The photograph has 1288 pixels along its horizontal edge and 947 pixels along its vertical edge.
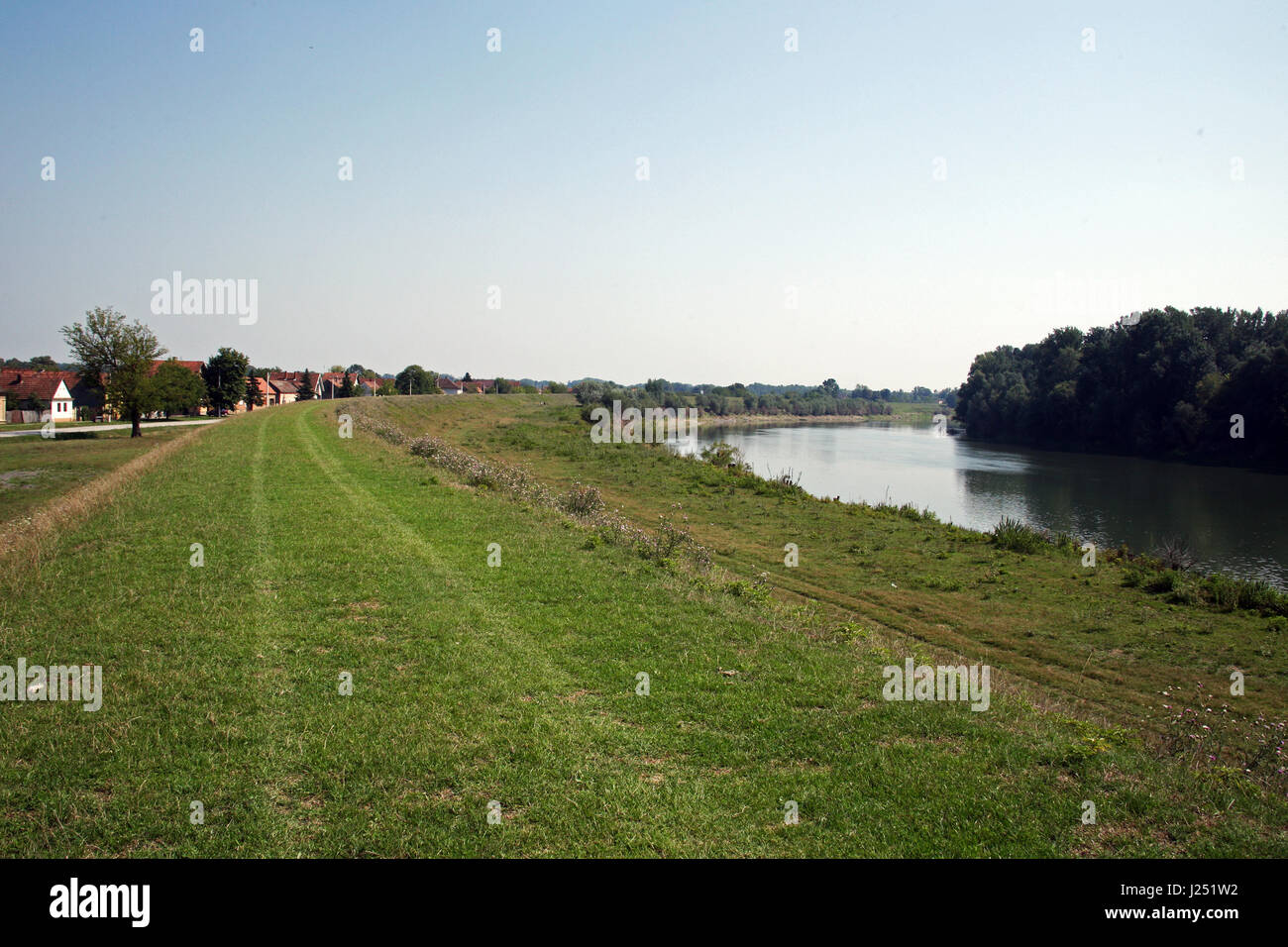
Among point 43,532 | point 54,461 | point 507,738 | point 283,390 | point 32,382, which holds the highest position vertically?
point 283,390

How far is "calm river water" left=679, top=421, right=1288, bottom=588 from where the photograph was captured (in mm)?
28656

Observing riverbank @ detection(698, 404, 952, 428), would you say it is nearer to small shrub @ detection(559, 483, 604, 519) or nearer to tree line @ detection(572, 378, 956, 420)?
tree line @ detection(572, 378, 956, 420)

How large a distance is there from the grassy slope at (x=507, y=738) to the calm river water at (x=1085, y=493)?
22096mm

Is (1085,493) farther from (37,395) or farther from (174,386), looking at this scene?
(37,395)

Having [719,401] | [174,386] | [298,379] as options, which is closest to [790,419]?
[719,401]

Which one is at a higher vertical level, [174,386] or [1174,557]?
[174,386]

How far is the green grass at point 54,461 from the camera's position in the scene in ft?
97.8

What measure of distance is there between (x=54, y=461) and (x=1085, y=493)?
5844cm

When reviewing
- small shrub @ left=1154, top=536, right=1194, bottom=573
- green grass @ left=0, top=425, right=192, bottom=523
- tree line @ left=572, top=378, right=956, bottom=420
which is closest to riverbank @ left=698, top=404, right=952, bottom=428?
tree line @ left=572, top=378, right=956, bottom=420


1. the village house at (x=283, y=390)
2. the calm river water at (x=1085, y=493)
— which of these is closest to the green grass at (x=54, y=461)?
the calm river water at (x=1085, y=493)

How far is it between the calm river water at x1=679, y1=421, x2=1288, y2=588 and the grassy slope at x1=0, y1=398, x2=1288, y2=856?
22096 mm

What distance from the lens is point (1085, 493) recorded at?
41844mm
